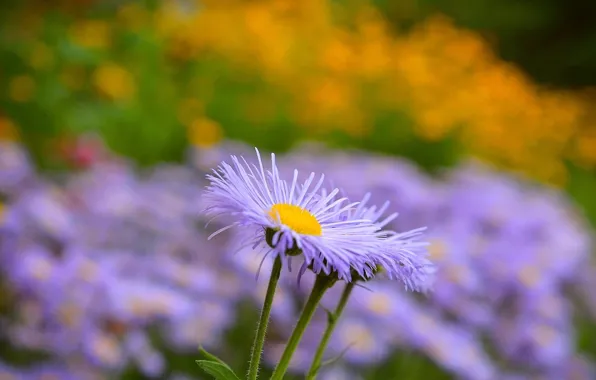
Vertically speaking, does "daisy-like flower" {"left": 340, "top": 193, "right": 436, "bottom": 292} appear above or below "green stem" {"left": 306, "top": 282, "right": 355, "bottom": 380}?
above

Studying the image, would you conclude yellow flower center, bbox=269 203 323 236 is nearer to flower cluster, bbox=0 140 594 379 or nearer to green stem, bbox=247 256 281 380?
green stem, bbox=247 256 281 380

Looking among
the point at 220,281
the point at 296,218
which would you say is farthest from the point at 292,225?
the point at 220,281

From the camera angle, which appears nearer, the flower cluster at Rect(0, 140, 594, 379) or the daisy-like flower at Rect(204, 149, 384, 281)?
the daisy-like flower at Rect(204, 149, 384, 281)

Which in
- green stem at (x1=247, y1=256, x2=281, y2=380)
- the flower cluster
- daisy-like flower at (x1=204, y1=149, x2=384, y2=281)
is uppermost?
the flower cluster

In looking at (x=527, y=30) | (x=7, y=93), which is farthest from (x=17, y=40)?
(x=527, y=30)

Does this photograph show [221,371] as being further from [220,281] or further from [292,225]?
[220,281]

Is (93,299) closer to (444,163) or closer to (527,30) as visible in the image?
(444,163)

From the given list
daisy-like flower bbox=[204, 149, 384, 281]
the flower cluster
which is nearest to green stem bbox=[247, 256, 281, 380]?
daisy-like flower bbox=[204, 149, 384, 281]

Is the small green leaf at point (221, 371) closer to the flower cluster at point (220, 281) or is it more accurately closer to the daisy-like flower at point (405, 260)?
the daisy-like flower at point (405, 260)
